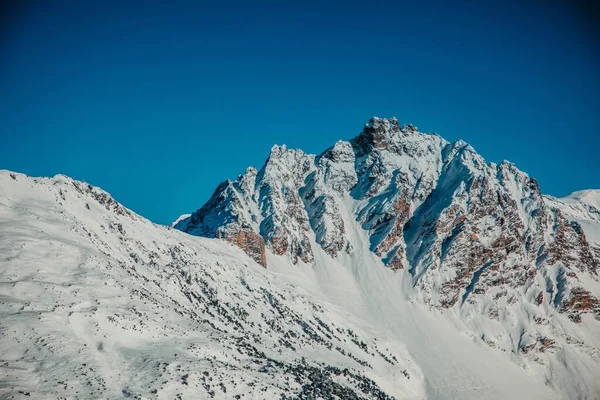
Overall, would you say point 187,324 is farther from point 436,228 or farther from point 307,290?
point 436,228

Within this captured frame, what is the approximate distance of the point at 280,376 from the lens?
190 feet

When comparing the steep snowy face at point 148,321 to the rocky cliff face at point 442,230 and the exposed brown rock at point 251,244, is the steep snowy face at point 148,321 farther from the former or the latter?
the rocky cliff face at point 442,230

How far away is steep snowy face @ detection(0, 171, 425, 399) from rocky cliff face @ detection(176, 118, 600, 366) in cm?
3718

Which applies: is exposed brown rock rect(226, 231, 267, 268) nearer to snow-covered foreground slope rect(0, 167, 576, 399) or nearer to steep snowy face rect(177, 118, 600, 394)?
steep snowy face rect(177, 118, 600, 394)

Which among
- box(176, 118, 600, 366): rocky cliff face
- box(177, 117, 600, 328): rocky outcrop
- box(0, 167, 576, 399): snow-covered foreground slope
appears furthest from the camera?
box(177, 117, 600, 328): rocky outcrop

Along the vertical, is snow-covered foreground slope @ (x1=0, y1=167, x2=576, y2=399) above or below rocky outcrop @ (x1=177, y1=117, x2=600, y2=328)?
below

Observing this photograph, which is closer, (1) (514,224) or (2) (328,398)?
(2) (328,398)

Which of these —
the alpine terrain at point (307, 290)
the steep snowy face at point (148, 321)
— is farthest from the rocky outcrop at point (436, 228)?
the steep snowy face at point (148, 321)

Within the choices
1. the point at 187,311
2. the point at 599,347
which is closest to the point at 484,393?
the point at 599,347

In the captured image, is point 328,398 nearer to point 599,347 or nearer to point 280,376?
point 280,376

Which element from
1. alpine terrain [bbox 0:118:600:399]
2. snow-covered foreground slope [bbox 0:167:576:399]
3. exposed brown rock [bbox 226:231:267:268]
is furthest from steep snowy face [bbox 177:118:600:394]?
snow-covered foreground slope [bbox 0:167:576:399]

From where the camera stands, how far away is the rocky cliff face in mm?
150000

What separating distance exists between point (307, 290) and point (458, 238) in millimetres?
67053

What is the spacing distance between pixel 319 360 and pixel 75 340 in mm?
46492
